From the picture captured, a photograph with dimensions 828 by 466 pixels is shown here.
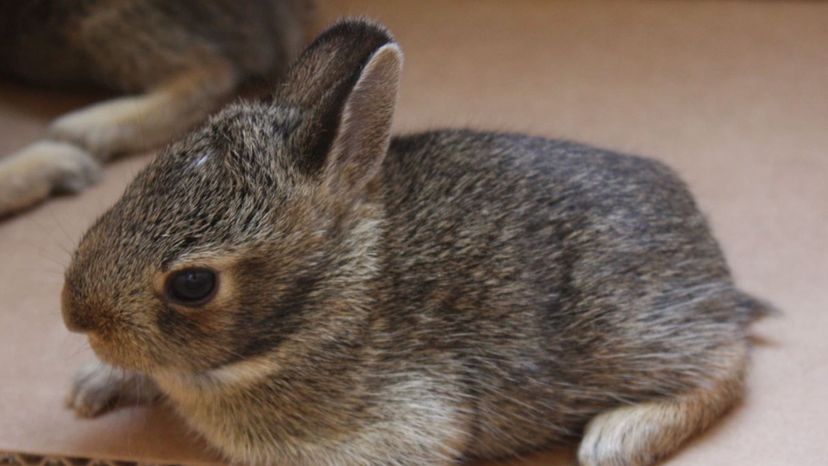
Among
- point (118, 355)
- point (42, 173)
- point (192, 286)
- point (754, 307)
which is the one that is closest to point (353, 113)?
point (192, 286)

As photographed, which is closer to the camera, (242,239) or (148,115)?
(242,239)

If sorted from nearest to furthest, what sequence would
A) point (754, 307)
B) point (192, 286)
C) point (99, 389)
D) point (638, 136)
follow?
point (192, 286), point (99, 389), point (754, 307), point (638, 136)

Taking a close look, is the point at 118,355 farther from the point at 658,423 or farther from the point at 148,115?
the point at 148,115

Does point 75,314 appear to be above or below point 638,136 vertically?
below

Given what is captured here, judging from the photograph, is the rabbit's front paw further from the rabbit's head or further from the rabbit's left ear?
the rabbit's left ear

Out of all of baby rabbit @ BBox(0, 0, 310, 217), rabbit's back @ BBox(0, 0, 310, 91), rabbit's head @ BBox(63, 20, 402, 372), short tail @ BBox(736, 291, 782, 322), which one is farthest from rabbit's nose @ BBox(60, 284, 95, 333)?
rabbit's back @ BBox(0, 0, 310, 91)

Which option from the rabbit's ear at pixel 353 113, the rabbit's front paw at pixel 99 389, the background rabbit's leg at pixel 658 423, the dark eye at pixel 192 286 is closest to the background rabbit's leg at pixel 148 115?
the rabbit's front paw at pixel 99 389

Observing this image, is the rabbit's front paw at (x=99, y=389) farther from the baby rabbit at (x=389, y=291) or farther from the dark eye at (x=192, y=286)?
the dark eye at (x=192, y=286)

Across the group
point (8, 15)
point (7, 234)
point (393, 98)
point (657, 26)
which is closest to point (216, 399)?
point (393, 98)
